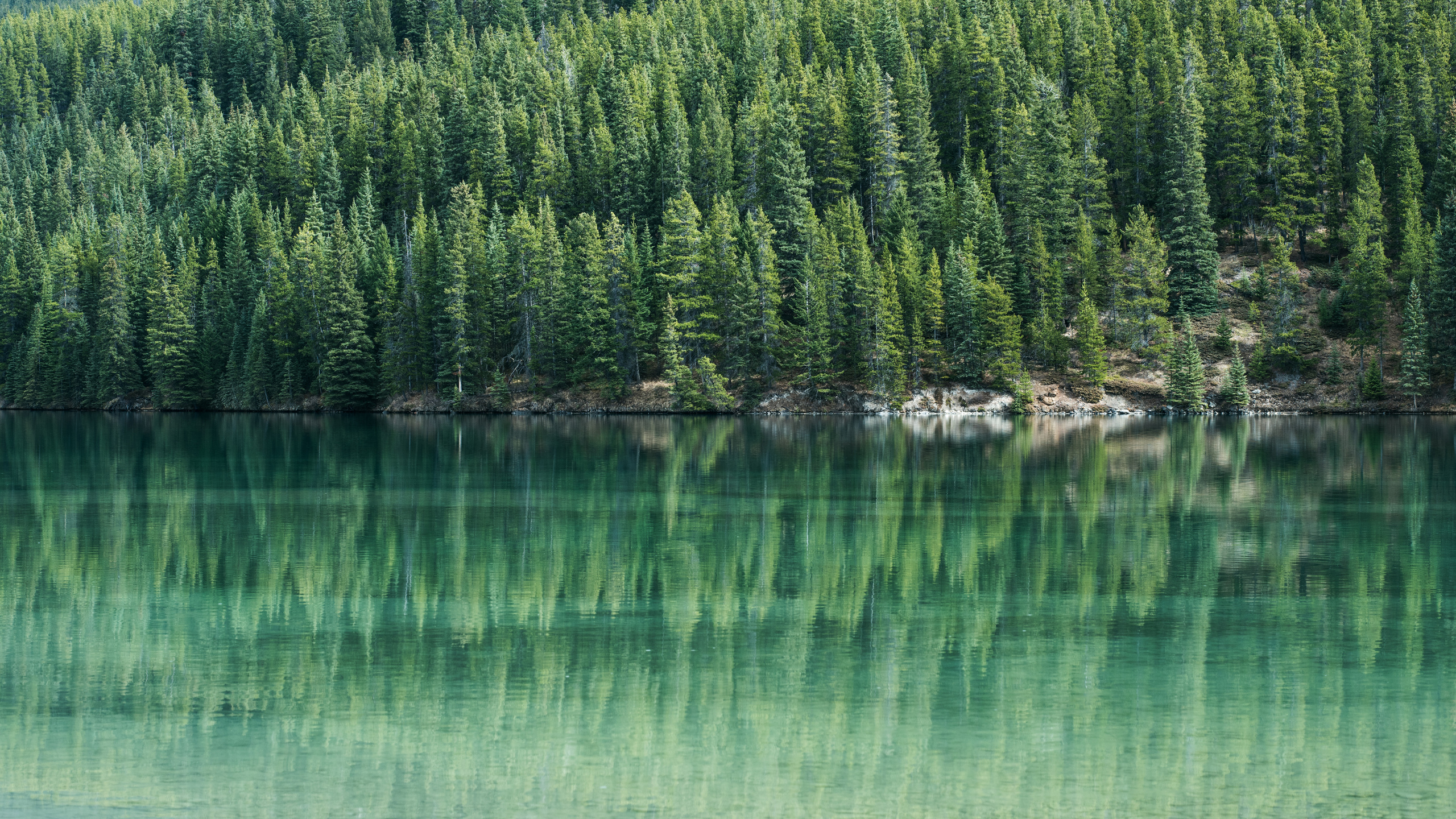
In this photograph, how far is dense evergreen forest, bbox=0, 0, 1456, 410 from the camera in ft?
313

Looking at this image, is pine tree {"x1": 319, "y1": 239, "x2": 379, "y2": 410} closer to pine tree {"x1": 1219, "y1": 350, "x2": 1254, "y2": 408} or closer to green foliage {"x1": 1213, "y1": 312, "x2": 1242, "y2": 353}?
green foliage {"x1": 1213, "y1": 312, "x2": 1242, "y2": 353}

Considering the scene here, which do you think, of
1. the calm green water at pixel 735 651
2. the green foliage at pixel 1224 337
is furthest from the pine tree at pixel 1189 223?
the calm green water at pixel 735 651

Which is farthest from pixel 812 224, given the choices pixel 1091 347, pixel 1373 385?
pixel 1373 385

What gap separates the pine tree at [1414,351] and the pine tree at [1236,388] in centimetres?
898

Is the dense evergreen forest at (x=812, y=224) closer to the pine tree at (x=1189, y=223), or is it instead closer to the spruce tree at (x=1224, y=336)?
the pine tree at (x=1189, y=223)

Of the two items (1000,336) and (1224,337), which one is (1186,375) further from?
(1000,336)

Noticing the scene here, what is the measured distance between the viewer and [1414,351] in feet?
276

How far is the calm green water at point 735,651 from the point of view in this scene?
1326 centimetres

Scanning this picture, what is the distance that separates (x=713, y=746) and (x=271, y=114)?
557 ft

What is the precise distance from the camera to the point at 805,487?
40.8m

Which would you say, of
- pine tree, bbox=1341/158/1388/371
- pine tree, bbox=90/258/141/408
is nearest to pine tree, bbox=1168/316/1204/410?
pine tree, bbox=1341/158/1388/371

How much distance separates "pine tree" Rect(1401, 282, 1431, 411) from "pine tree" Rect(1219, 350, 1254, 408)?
8.98 meters

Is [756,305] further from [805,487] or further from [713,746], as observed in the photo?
[713,746]

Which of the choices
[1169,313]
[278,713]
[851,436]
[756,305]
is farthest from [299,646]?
[1169,313]
